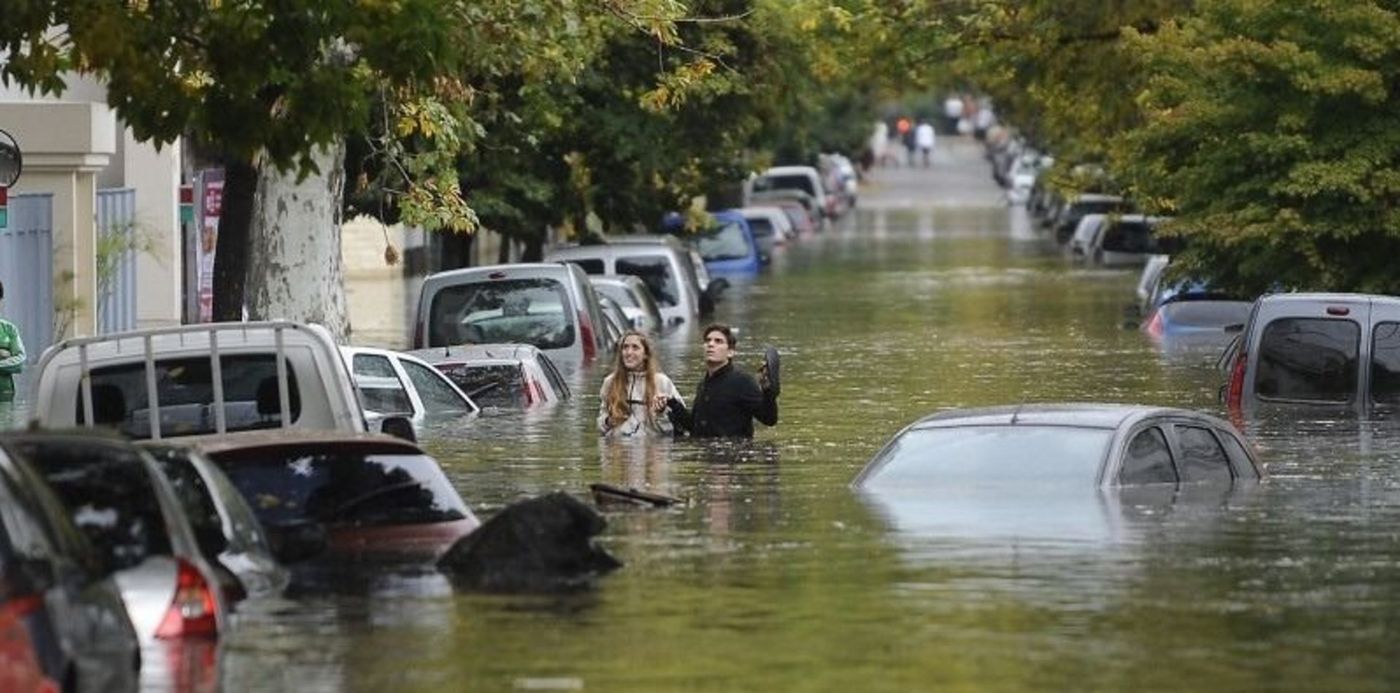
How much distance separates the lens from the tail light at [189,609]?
1230cm

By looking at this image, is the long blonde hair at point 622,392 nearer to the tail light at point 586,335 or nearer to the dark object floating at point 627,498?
the dark object floating at point 627,498

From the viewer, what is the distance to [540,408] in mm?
30594

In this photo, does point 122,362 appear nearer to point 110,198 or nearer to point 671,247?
point 110,198

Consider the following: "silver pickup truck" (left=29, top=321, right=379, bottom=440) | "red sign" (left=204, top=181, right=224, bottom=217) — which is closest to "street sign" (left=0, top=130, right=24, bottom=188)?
"red sign" (left=204, top=181, right=224, bottom=217)

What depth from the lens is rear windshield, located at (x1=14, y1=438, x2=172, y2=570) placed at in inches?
487

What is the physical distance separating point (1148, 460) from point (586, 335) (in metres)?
15.8

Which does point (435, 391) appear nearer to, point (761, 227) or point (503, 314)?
point (503, 314)

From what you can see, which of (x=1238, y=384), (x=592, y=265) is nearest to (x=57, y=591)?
(x=1238, y=384)

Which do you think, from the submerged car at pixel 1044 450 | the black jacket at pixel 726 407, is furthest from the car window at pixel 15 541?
the black jacket at pixel 726 407

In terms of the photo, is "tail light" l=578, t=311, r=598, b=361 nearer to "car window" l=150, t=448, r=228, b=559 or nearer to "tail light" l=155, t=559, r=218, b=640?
"car window" l=150, t=448, r=228, b=559

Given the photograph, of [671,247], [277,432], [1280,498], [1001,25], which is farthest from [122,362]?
[671,247]

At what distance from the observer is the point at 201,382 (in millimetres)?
18328

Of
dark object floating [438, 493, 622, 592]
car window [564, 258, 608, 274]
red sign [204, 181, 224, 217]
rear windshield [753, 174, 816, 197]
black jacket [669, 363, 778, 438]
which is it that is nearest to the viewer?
dark object floating [438, 493, 622, 592]

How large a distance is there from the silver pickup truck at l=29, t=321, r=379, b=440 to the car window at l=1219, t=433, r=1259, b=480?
5.48 metres
